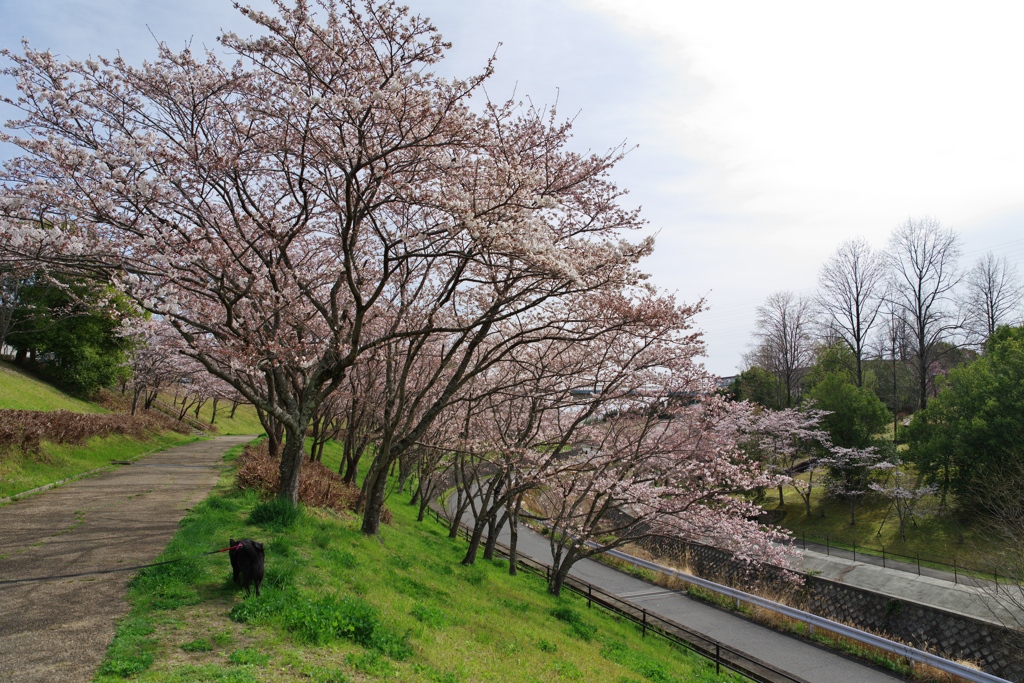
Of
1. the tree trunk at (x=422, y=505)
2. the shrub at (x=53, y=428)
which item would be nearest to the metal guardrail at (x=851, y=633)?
the tree trunk at (x=422, y=505)

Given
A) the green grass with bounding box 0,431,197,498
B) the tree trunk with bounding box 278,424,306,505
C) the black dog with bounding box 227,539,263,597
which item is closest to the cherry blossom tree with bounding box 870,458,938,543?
the tree trunk with bounding box 278,424,306,505

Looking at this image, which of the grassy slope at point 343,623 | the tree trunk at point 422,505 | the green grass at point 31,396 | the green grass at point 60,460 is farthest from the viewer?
the green grass at point 31,396

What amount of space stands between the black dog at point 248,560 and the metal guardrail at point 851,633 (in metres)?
15.2

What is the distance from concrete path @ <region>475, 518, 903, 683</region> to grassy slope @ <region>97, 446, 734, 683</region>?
3.30m

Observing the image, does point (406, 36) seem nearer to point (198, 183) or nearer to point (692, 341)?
point (198, 183)

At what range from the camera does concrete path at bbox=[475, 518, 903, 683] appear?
1380 centimetres

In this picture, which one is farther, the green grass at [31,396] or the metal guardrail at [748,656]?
the green grass at [31,396]

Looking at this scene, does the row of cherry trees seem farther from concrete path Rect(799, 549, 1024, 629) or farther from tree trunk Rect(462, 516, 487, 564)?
concrete path Rect(799, 549, 1024, 629)

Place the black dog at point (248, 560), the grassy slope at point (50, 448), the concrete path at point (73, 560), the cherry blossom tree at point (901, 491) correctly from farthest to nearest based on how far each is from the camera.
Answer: the cherry blossom tree at point (901, 491)
the grassy slope at point (50, 448)
the black dog at point (248, 560)
the concrete path at point (73, 560)

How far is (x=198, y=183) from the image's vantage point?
9156mm

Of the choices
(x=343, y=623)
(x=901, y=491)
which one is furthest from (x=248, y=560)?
(x=901, y=491)

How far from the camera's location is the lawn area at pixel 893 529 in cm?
2217

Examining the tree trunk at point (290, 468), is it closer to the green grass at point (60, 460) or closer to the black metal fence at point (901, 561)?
the green grass at point (60, 460)

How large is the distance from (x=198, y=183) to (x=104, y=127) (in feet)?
4.70
